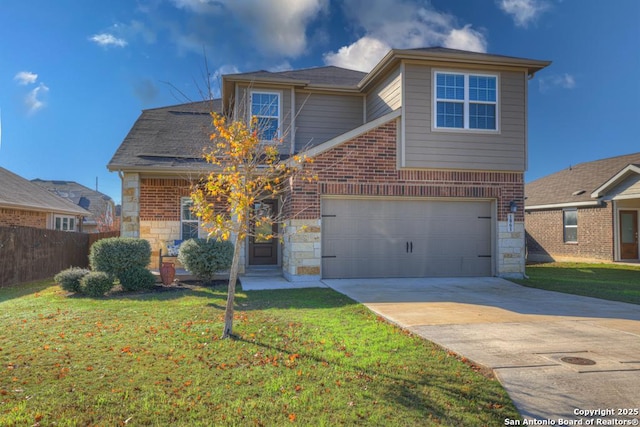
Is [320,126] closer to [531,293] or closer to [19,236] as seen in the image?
[531,293]

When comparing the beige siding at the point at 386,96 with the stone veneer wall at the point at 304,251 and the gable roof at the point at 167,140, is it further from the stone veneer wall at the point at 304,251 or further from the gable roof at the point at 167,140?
the gable roof at the point at 167,140

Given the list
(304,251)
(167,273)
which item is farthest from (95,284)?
(304,251)

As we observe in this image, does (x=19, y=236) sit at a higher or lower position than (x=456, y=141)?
lower

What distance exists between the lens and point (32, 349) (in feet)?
16.2

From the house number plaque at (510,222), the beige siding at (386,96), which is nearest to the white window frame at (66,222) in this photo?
the beige siding at (386,96)

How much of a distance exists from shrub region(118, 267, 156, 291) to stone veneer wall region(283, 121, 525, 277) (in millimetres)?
3359

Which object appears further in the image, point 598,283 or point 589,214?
point 589,214

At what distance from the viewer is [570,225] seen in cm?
1888

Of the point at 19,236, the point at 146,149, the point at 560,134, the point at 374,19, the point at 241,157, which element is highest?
the point at 374,19

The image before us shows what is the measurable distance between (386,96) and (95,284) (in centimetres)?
882

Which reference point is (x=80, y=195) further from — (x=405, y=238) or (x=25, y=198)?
(x=405, y=238)

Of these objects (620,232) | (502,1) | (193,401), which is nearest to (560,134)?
(620,232)

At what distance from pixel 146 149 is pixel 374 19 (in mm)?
8122

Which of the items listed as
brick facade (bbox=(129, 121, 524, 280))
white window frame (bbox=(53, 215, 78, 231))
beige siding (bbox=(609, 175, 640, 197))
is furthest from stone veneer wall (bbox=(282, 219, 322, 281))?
white window frame (bbox=(53, 215, 78, 231))
